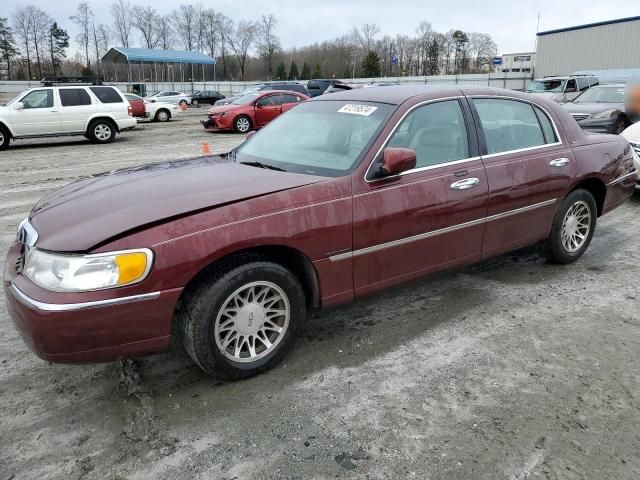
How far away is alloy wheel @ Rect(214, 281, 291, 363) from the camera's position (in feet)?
9.65

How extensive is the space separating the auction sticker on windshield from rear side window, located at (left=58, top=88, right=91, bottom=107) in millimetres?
13578

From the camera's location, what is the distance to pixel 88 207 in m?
3.00

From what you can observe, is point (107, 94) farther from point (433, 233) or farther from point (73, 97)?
point (433, 233)

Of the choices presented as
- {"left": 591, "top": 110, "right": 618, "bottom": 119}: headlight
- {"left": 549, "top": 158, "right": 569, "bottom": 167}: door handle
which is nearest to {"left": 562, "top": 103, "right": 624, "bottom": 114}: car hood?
{"left": 591, "top": 110, "right": 618, "bottom": 119}: headlight

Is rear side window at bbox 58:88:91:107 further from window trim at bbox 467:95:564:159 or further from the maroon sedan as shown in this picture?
window trim at bbox 467:95:564:159

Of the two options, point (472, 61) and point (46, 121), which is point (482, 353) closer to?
point (46, 121)

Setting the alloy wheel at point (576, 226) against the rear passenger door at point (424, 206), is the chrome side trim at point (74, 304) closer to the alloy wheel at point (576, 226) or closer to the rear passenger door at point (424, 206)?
the rear passenger door at point (424, 206)

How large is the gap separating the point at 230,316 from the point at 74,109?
47.2 ft

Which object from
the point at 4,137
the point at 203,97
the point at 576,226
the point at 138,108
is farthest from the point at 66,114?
the point at 203,97

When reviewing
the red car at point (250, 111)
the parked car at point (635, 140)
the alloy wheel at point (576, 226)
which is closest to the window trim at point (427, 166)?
the alloy wheel at point (576, 226)

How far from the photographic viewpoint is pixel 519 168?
4.15 m

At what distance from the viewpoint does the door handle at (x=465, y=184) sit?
372 centimetres

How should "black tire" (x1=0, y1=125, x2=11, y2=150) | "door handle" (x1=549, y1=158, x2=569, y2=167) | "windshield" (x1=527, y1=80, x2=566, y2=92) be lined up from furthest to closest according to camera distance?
"windshield" (x1=527, y1=80, x2=566, y2=92) → "black tire" (x1=0, y1=125, x2=11, y2=150) → "door handle" (x1=549, y1=158, x2=569, y2=167)

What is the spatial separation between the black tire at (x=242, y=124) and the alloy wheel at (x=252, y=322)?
15557mm
